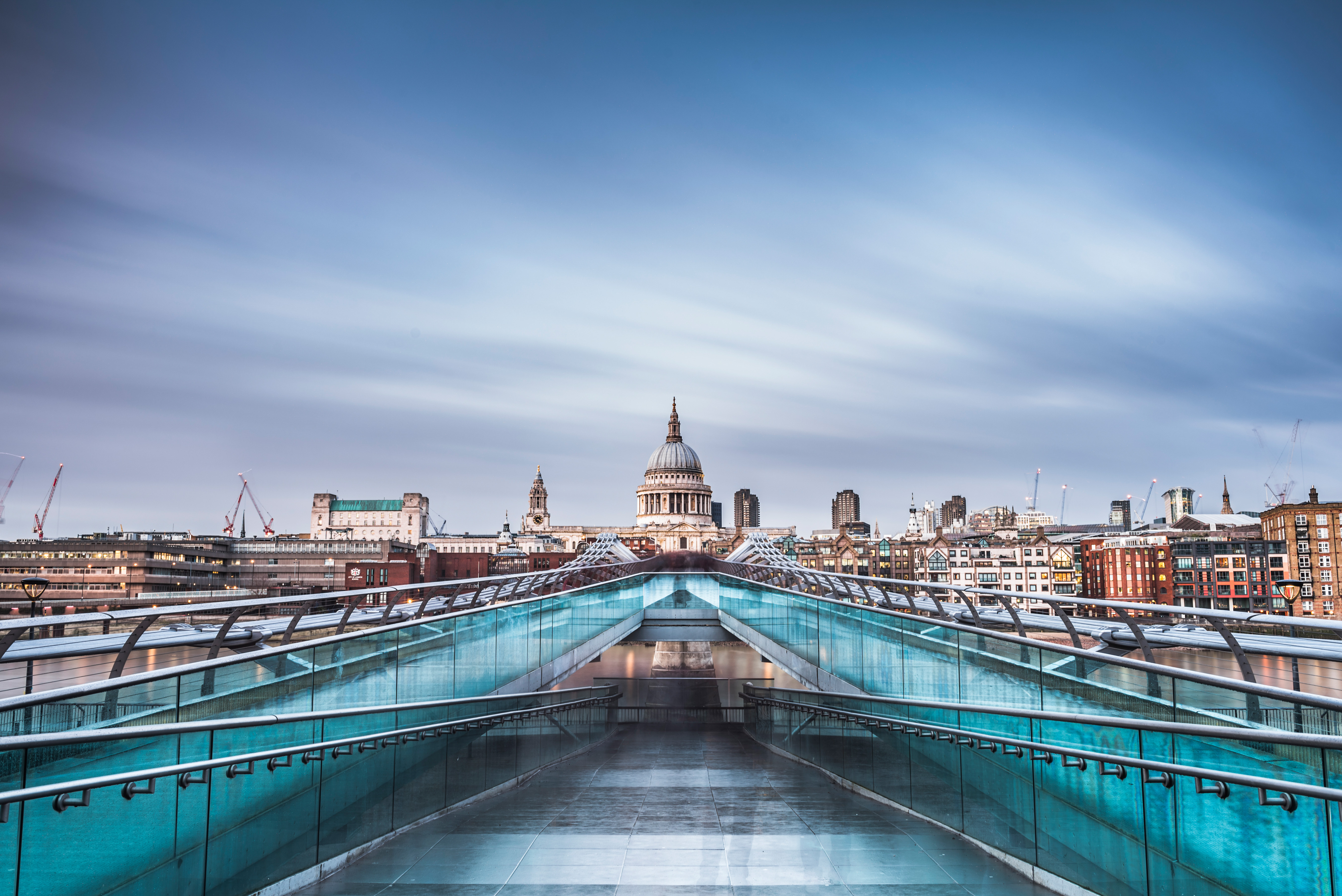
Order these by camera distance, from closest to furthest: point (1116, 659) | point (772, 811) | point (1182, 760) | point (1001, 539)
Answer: point (1182, 760), point (1116, 659), point (772, 811), point (1001, 539)

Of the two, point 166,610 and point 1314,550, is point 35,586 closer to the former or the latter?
point 166,610

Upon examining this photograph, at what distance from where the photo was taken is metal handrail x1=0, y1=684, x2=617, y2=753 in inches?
209

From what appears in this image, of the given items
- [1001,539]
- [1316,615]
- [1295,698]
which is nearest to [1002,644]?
[1295,698]

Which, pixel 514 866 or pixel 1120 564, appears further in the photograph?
pixel 1120 564

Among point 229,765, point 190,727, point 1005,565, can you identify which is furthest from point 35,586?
point 1005,565

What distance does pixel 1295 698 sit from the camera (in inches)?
205

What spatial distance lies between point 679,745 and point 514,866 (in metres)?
10.7

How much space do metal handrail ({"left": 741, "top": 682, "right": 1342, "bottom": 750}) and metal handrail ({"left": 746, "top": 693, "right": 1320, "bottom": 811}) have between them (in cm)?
20

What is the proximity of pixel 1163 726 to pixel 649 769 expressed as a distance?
970 centimetres

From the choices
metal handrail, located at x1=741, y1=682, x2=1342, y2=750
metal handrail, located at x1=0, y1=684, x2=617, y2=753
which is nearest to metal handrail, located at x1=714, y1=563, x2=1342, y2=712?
metal handrail, located at x1=741, y1=682, x2=1342, y2=750

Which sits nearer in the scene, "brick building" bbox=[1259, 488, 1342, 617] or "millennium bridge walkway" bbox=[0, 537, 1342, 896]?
"millennium bridge walkway" bbox=[0, 537, 1342, 896]

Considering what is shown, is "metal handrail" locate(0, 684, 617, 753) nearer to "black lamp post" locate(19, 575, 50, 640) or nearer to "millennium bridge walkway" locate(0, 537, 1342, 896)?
"millennium bridge walkway" locate(0, 537, 1342, 896)

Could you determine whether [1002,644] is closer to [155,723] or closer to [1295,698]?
[1295,698]

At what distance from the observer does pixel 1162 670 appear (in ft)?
21.7
